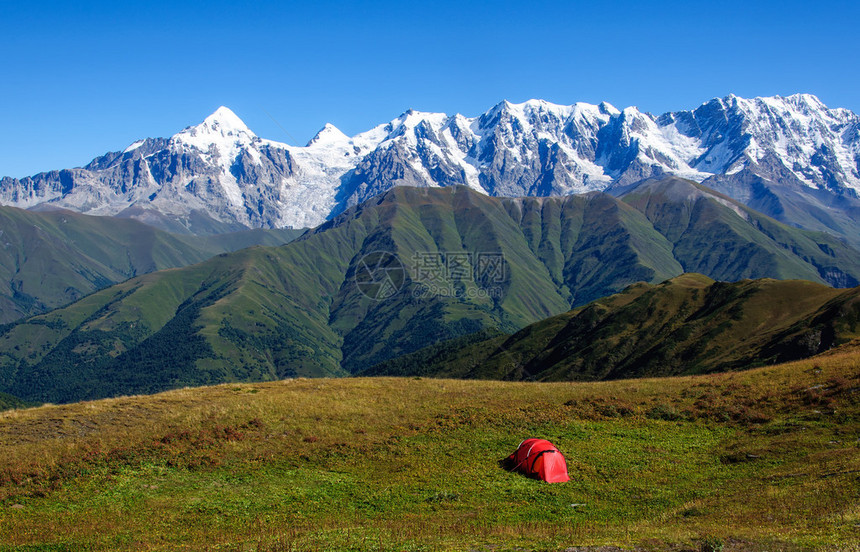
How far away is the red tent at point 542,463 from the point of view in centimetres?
3425

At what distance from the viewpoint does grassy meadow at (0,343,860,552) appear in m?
25.4

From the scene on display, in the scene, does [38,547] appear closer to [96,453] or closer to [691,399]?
[96,453]

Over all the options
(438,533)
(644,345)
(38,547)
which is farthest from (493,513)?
(644,345)

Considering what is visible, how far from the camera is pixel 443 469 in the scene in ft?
118

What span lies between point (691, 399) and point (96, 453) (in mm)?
42057

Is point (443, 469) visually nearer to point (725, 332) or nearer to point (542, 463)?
point (542, 463)

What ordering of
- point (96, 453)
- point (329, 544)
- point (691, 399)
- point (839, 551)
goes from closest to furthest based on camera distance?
1. point (839, 551)
2. point (329, 544)
3. point (96, 453)
4. point (691, 399)

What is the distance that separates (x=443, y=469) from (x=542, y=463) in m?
5.86

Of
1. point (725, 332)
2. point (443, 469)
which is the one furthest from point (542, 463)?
point (725, 332)

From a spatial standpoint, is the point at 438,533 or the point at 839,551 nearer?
the point at 839,551

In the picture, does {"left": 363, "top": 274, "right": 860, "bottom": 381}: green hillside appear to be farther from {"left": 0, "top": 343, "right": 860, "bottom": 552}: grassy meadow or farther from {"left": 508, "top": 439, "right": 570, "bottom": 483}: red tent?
{"left": 508, "top": 439, "right": 570, "bottom": 483}: red tent

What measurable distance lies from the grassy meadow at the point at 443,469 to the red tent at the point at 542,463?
29.6 inches

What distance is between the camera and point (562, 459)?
3503cm

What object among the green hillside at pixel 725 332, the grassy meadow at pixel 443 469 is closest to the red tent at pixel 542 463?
the grassy meadow at pixel 443 469
